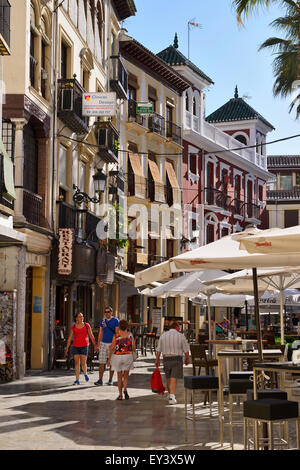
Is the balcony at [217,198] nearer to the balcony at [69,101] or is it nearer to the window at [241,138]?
the window at [241,138]

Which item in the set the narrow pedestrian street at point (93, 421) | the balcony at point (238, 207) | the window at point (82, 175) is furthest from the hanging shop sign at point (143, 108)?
the narrow pedestrian street at point (93, 421)

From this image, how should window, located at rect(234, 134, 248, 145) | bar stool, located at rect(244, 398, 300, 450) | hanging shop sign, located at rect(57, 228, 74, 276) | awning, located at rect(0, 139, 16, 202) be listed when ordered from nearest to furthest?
bar stool, located at rect(244, 398, 300, 450)
awning, located at rect(0, 139, 16, 202)
hanging shop sign, located at rect(57, 228, 74, 276)
window, located at rect(234, 134, 248, 145)

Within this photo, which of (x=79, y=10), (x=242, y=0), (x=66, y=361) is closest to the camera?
(x=242, y=0)

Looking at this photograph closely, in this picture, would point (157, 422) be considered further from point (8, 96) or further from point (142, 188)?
point (142, 188)

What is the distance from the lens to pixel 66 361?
80.6 ft

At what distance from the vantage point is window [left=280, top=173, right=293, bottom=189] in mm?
73000

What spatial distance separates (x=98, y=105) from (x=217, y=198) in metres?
25.8

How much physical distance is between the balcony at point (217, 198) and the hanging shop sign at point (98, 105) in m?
23.6

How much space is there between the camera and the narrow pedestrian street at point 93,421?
36.0 ft

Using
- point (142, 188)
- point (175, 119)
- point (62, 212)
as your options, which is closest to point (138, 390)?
point (62, 212)

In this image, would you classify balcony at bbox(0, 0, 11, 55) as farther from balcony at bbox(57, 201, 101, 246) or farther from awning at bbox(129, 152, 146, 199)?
awning at bbox(129, 152, 146, 199)

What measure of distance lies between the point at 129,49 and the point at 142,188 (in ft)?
21.8

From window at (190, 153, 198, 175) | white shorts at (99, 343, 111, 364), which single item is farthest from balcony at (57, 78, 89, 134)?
window at (190, 153, 198, 175)

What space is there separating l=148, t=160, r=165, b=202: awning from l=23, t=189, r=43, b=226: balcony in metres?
18.4
